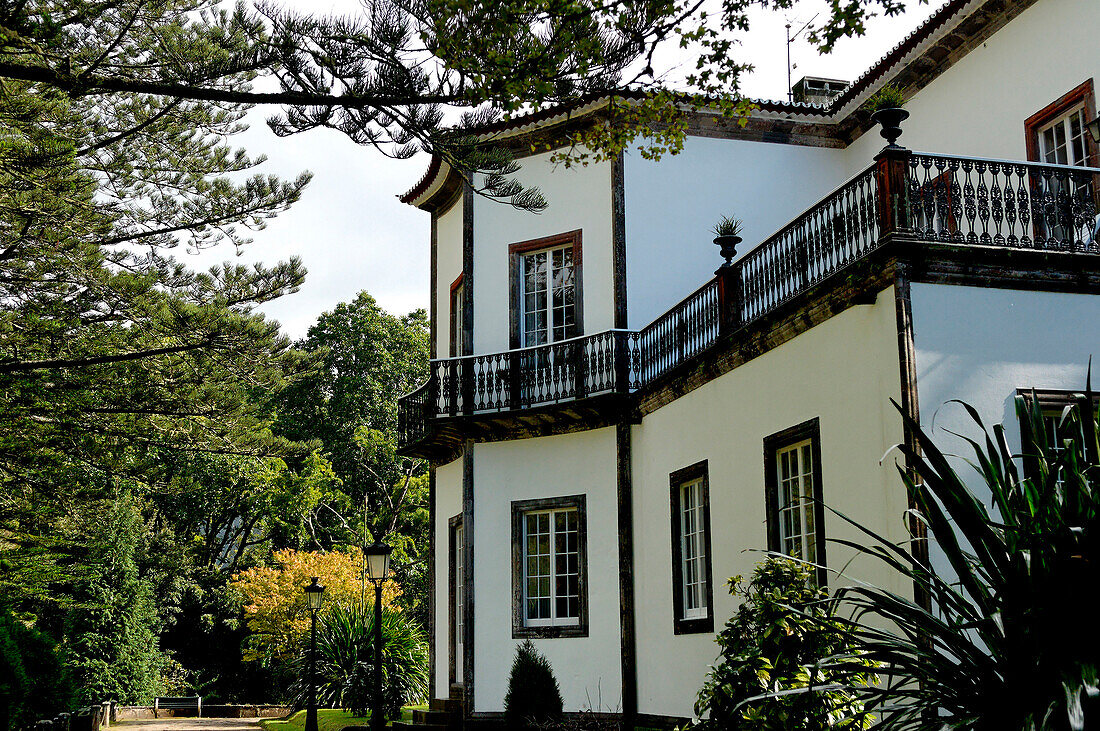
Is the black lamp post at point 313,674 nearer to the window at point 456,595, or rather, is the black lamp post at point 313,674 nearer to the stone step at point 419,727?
the stone step at point 419,727

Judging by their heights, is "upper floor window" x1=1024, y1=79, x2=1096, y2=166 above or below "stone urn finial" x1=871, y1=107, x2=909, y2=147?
above

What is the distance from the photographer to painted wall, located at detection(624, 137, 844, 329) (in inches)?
655

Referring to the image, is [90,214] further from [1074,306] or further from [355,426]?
[355,426]

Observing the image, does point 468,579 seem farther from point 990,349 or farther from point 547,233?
point 990,349

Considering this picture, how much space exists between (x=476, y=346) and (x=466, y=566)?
3173 mm

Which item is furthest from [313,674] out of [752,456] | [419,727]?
[752,456]

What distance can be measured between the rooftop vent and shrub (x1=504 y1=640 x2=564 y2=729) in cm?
956

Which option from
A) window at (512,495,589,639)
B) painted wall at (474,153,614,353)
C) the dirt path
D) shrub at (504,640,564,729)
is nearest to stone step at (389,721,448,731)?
window at (512,495,589,639)

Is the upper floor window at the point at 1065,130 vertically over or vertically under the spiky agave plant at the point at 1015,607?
over

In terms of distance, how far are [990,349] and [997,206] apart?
1190 millimetres

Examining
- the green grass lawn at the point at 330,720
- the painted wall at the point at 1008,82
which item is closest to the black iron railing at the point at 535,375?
the painted wall at the point at 1008,82

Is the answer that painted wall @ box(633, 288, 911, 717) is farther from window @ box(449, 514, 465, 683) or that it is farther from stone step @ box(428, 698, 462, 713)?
stone step @ box(428, 698, 462, 713)

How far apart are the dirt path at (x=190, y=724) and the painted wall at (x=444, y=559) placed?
8.09m

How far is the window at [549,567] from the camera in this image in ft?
53.5
